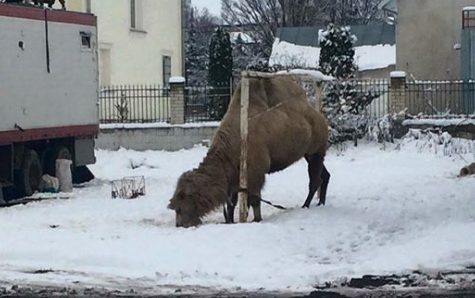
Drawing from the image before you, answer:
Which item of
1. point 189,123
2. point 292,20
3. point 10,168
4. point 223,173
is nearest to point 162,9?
point 189,123

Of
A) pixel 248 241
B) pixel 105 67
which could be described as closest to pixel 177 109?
pixel 105 67

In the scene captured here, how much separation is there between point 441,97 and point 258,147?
16869mm

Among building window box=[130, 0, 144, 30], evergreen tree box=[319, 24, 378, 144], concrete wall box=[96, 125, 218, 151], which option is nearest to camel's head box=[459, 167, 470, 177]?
evergreen tree box=[319, 24, 378, 144]

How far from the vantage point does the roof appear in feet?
171

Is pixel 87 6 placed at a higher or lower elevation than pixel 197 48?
higher

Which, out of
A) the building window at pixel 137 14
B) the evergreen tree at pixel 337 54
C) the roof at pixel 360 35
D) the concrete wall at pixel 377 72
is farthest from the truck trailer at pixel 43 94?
the roof at pixel 360 35

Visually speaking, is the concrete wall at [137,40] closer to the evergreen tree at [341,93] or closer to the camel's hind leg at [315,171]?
the evergreen tree at [341,93]

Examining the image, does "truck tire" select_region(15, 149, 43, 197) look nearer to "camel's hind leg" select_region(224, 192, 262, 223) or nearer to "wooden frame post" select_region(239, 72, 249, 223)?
"camel's hind leg" select_region(224, 192, 262, 223)

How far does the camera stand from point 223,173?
14.9 meters

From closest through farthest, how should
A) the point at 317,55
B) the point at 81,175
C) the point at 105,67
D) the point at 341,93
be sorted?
the point at 81,175
the point at 341,93
the point at 105,67
the point at 317,55

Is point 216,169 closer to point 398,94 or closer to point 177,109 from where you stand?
point 398,94

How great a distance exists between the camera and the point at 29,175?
19.9 meters

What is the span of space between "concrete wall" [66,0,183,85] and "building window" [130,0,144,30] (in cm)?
7

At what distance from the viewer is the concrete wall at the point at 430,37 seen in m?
34.5
